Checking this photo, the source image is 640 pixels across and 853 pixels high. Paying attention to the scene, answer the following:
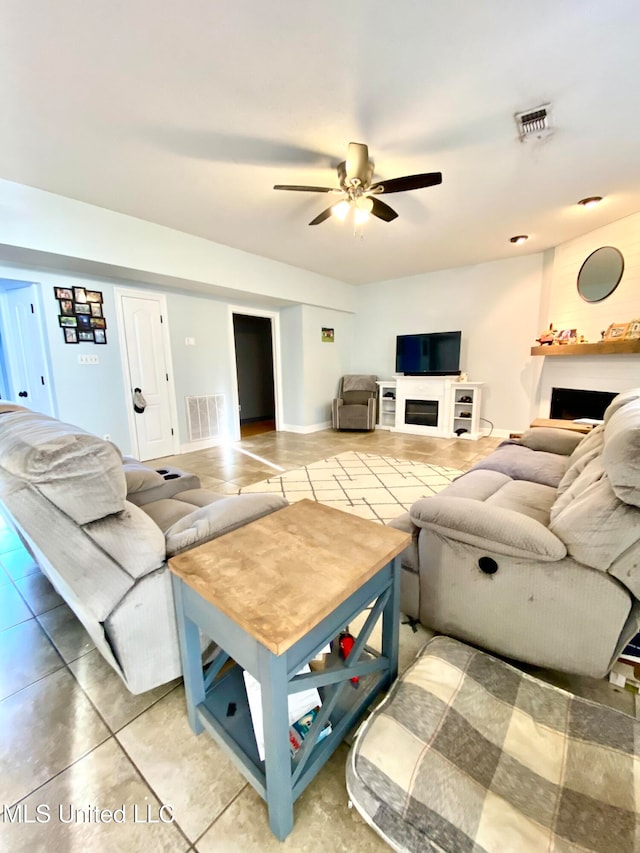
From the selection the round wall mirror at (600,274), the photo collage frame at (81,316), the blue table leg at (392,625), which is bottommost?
the blue table leg at (392,625)

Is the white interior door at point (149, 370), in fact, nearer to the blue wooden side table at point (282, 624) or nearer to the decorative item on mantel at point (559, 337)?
the blue wooden side table at point (282, 624)

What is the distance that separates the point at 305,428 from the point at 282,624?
206 inches

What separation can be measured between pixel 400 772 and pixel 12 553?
2.64m

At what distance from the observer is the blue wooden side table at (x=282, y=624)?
0.77m

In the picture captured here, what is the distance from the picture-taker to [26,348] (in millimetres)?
3717

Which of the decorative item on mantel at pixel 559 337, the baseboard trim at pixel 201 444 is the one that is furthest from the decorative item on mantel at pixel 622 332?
the baseboard trim at pixel 201 444

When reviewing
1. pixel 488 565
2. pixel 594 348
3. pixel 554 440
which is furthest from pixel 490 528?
pixel 594 348

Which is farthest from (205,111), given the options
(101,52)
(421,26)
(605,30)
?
(605,30)

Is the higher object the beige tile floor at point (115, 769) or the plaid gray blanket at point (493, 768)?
the plaid gray blanket at point (493, 768)

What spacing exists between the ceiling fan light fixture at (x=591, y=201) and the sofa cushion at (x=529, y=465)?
2409 mm

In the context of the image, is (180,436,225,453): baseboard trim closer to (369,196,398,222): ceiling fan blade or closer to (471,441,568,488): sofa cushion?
(369,196,398,222): ceiling fan blade

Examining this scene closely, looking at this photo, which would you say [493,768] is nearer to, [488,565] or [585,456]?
[488,565]

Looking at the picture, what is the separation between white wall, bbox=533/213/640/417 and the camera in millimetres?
3570

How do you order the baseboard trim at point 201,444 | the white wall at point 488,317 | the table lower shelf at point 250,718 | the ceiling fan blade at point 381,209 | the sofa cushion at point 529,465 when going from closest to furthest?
the table lower shelf at point 250,718
the sofa cushion at point 529,465
the ceiling fan blade at point 381,209
the baseboard trim at point 201,444
the white wall at point 488,317
